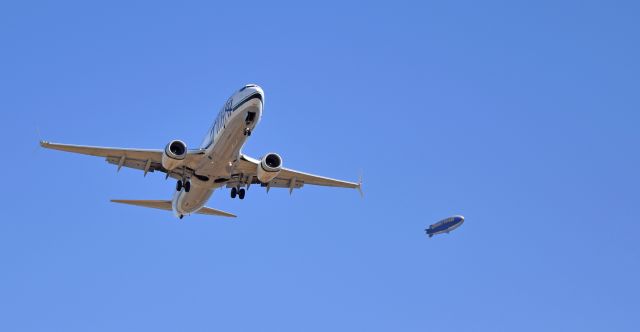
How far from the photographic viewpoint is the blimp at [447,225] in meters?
116

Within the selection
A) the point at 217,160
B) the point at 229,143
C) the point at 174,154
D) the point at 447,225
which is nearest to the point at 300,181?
the point at 217,160

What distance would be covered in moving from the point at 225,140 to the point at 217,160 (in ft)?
6.68

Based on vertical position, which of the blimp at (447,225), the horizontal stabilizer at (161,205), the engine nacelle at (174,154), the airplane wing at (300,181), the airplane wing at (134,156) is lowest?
the engine nacelle at (174,154)

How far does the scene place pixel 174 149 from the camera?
53.8 meters

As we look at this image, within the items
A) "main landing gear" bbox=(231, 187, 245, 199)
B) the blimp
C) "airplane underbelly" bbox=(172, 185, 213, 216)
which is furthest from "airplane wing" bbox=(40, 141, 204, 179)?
the blimp

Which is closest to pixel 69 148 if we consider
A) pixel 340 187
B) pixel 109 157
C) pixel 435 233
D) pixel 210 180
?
pixel 109 157

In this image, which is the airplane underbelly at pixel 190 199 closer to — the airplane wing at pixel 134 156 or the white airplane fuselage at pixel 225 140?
the white airplane fuselage at pixel 225 140

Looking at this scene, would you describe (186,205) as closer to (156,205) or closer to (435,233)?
(156,205)

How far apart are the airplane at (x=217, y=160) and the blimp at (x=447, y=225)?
55.9m

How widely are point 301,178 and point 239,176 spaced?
5.36m

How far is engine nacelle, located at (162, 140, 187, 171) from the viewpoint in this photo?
53312mm

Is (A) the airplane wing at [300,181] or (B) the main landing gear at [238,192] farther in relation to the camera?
(A) the airplane wing at [300,181]

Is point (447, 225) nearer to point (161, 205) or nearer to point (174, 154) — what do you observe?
point (161, 205)

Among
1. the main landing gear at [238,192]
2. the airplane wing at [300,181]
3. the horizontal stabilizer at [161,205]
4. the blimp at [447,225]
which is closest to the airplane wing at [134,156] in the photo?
the main landing gear at [238,192]
